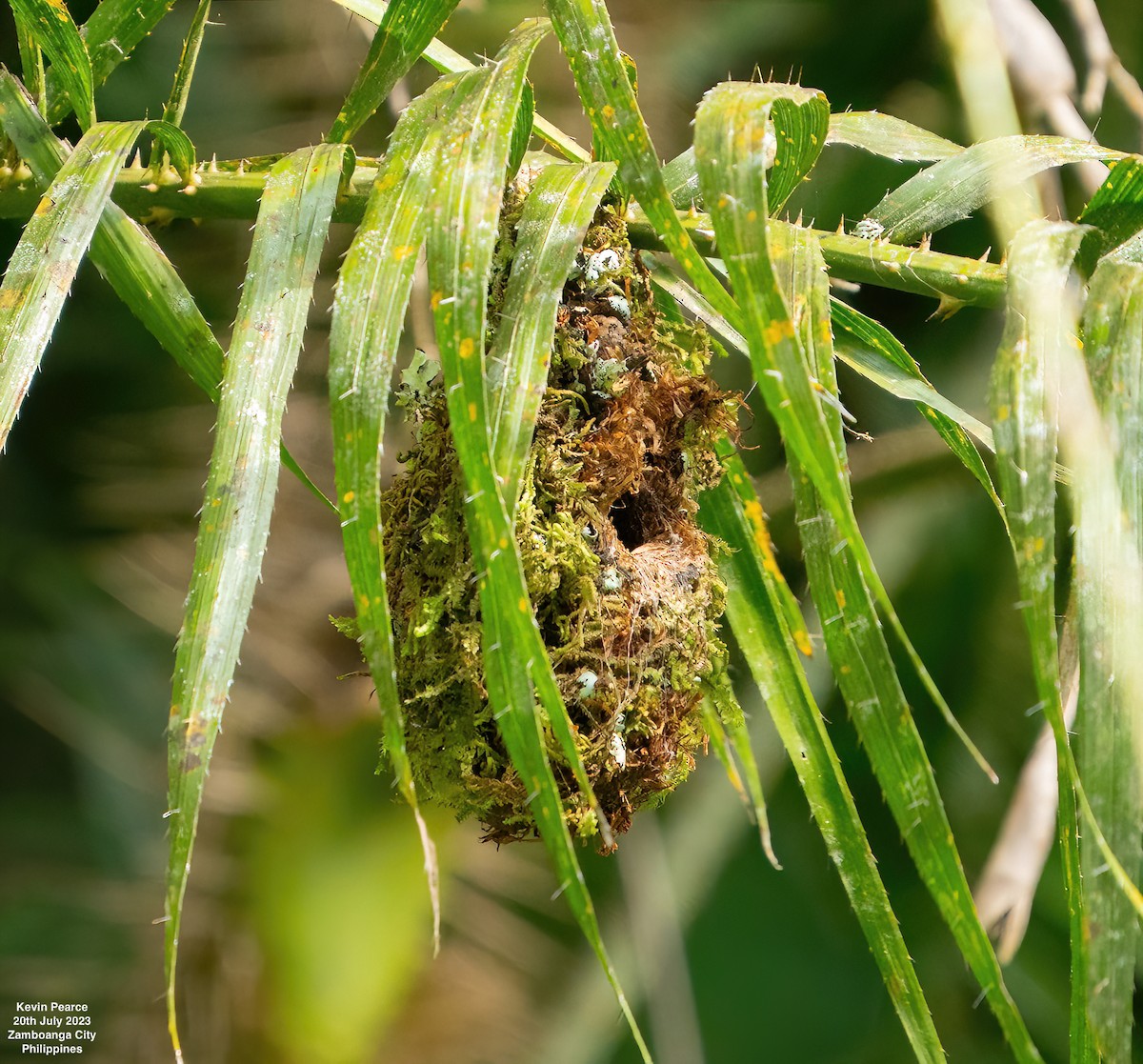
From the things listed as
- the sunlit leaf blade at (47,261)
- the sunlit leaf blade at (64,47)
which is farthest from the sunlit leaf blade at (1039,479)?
the sunlit leaf blade at (64,47)

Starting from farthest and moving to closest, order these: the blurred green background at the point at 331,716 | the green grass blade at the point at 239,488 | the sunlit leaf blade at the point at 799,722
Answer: the blurred green background at the point at 331,716 → the sunlit leaf blade at the point at 799,722 → the green grass blade at the point at 239,488

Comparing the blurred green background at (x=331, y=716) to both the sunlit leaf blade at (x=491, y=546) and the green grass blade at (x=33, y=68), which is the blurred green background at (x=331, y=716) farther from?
the sunlit leaf blade at (x=491, y=546)

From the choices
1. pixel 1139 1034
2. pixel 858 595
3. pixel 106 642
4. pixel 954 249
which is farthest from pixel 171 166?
pixel 1139 1034

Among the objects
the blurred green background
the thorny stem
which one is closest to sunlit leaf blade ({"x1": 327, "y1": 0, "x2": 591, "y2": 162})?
the thorny stem

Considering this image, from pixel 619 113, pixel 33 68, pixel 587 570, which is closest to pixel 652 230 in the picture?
pixel 619 113

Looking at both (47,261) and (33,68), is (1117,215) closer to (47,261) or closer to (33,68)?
(47,261)

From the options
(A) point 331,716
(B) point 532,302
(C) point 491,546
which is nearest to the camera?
(C) point 491,546
